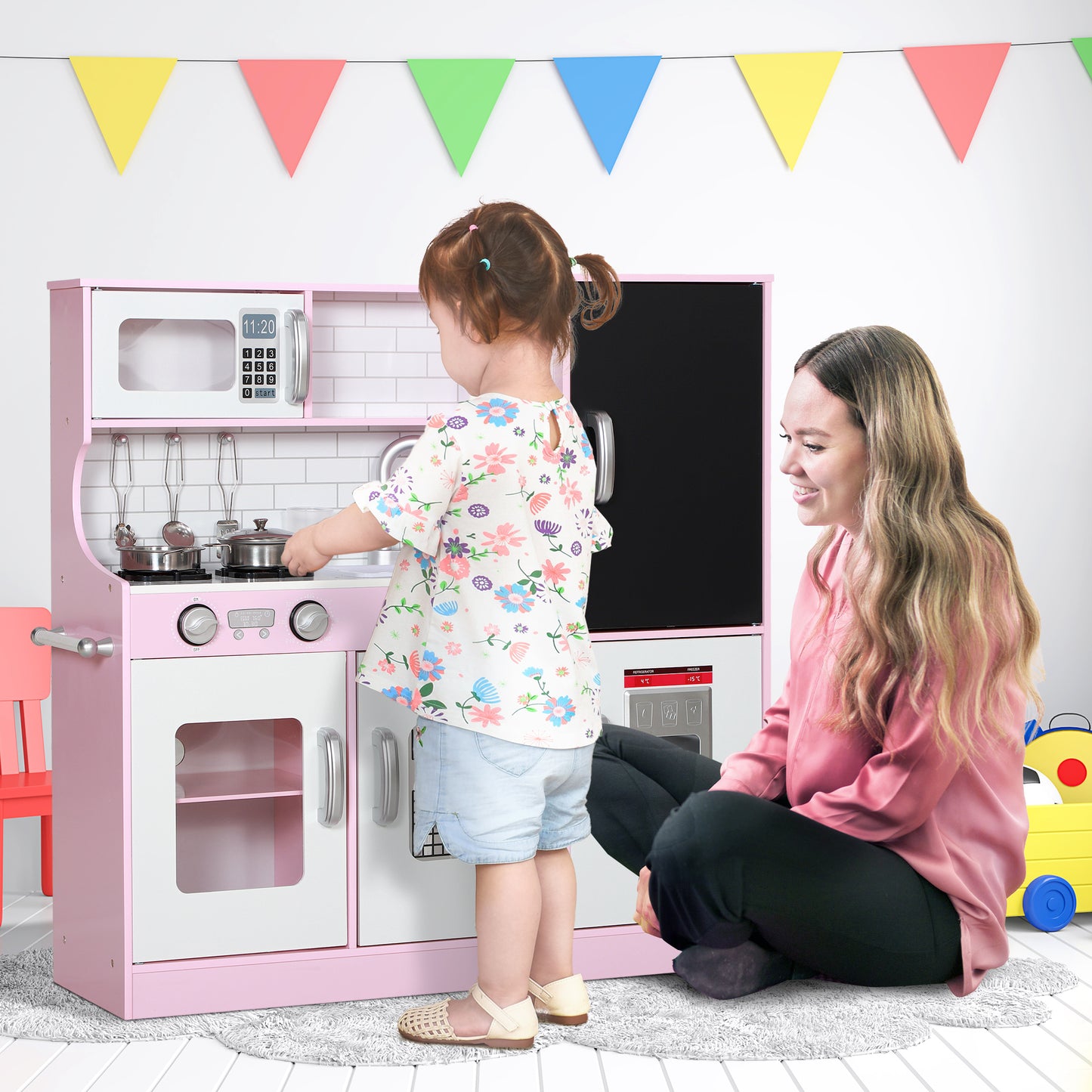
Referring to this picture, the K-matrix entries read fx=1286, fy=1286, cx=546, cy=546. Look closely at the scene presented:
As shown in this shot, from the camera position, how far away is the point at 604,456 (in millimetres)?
2371

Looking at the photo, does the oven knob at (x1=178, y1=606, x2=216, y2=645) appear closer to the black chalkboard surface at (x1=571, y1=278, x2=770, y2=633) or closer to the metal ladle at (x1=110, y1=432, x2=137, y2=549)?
the metal ladle at (x1=110, y1=432, x2=137, y2=549)

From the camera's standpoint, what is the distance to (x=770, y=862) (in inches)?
44.9

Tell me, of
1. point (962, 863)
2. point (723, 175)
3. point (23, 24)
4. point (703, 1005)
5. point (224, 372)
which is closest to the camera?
point (962, 863)

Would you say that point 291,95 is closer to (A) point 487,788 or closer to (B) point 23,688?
(B) point 23,688

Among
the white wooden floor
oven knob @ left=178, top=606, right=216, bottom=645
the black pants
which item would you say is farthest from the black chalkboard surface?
the black pants

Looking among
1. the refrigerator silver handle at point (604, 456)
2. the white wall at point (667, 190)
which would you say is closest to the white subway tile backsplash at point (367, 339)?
the refrigerator silver handle at point (604, 456)

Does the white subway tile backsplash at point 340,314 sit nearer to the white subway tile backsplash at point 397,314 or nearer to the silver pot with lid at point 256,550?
the white subway tile backsplash at point 397,314

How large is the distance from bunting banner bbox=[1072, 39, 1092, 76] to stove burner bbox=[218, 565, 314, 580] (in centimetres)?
257

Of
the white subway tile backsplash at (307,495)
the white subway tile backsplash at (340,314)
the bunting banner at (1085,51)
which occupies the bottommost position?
the white subway tile backsplash at (307,495)

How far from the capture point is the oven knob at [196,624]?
225 centimetres

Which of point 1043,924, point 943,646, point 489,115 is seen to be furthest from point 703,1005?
point 489,115

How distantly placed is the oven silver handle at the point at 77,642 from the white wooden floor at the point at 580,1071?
Answer: 66cm

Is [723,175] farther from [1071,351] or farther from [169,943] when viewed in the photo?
[169,943]

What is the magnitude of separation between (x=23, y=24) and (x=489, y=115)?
1.14m
